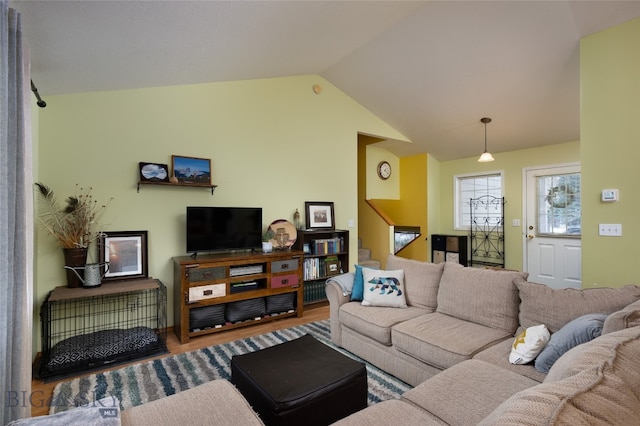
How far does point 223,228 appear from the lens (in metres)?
3.55

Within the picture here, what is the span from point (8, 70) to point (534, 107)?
490cm

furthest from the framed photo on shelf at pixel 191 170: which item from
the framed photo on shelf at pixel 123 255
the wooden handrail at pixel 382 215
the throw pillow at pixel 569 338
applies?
the throw pillow at pixel 569 338

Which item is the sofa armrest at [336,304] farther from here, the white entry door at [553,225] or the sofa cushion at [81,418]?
the white entry door at [553,225]

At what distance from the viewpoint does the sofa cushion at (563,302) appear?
179 centimetres

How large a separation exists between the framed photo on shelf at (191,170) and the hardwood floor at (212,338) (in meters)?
1.64

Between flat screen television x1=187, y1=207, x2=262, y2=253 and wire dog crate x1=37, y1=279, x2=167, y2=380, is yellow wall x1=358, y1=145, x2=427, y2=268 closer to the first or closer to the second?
flat screen television x1=187, y1=207, x2=262, y2=253

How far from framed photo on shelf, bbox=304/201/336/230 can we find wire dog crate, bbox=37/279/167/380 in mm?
1985

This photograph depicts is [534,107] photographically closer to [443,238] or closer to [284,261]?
[443,238]

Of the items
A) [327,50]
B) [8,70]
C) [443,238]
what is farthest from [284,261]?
[443,238]

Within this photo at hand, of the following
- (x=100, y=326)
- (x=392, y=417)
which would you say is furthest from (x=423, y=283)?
(x=100, y=326)

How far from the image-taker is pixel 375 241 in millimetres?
5617

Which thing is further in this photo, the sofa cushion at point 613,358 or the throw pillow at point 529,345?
the throw pillow at point 529,345

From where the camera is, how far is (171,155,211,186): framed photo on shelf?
3465 mm

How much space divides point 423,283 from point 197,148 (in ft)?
9.22
